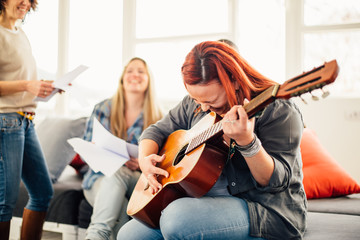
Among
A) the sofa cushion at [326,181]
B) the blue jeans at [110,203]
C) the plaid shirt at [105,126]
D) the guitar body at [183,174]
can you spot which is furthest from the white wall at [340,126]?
the guitar body at [183,174]

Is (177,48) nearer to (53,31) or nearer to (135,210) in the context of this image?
(53,31)

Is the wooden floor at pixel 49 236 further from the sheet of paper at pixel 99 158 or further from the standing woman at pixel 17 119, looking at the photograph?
the sheet of paper at pixel 99 158

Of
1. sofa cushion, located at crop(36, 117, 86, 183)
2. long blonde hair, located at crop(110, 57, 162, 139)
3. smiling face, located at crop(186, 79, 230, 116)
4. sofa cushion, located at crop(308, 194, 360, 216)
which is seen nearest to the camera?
smiling face, located at crop(186, 79, 230, 116)

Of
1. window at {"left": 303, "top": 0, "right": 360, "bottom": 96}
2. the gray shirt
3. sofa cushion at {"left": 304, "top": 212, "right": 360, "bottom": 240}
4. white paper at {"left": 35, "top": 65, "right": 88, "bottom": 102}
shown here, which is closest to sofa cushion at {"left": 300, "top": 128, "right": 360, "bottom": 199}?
sofa cushion at {"left": 304, "top": 212, "right": 360, "bottom": 240}

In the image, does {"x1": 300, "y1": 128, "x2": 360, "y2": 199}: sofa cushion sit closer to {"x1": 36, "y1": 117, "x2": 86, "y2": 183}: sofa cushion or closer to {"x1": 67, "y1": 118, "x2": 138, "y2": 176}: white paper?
{"x1": 67, "y1": 118, "x2": 138, "y2": 176}: white paper

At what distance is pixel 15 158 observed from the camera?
147 centimetres

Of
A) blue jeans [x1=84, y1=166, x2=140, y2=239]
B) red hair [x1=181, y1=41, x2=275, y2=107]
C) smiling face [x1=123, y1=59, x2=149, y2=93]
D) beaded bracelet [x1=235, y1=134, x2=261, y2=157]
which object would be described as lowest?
blue jeans [x1=84, y1=166, x2=140, y2=239]

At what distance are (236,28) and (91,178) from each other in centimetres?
164

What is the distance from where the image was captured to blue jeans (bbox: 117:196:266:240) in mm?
909

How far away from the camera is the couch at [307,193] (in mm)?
1388

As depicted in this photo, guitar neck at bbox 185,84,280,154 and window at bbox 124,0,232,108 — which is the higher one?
window at bbox 124,0,232,108

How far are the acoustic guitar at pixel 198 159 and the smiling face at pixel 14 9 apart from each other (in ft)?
3.22

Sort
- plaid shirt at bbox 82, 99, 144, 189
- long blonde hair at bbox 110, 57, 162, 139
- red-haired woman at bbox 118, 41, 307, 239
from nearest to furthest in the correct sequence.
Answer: red-haired woman at bbox 118, 41, 307, 239 < plaid shirt at bbox 82, 99, 144, 189 < long blonde hair at bbox 110, 57, 162, 139

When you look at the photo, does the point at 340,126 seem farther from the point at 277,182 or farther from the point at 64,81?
the point at 64,81
